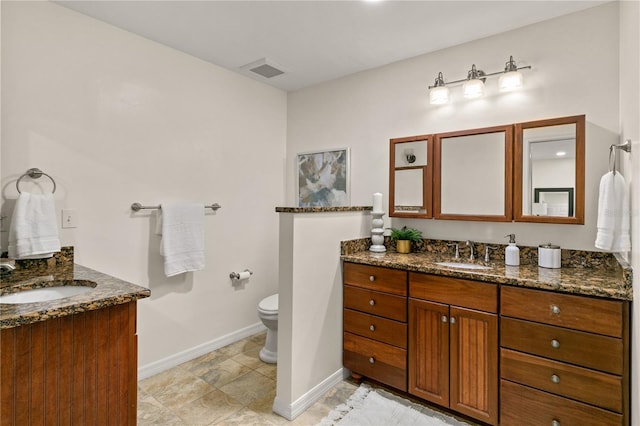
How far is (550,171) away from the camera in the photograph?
81.9 inches

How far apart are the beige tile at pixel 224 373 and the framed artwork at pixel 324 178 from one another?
1.58 meters

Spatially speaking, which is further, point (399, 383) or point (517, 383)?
point (399, 383)

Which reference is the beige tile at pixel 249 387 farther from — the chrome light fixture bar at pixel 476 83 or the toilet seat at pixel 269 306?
the chrome light fixture bar at pixel 476 83

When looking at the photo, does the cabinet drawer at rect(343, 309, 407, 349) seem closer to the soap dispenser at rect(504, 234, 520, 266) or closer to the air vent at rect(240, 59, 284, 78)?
the soap dispenser at rect(504, 234, 520, 266)

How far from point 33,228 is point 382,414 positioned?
2211 millimetres

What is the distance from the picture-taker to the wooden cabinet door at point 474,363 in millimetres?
1796

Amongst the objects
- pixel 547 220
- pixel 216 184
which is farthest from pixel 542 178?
pixel 216 184

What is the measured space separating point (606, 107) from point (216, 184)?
2.74 m

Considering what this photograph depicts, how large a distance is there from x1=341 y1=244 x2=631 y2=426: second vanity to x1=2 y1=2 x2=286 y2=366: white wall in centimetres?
123

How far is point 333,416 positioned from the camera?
1.96 meters

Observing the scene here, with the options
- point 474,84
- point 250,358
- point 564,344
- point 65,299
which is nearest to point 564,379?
point 564,344

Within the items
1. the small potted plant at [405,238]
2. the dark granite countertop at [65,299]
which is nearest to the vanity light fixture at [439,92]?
the small potted plant at [405,238]

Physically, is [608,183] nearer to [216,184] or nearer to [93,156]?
[216,184]

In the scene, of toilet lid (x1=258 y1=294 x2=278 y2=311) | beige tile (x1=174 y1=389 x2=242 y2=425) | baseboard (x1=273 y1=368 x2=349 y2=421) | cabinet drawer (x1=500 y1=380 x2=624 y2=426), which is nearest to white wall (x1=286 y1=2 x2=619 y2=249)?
cabinet drawer (x1=500 y1=380 x2=624 y2=426)
